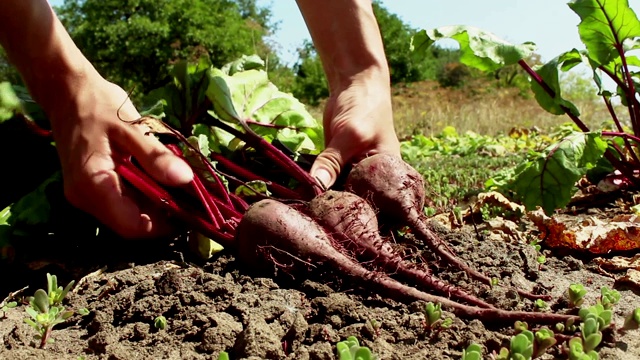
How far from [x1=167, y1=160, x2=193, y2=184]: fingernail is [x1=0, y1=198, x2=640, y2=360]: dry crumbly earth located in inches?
12.8

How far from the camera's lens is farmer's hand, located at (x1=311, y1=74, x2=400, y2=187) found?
257cm

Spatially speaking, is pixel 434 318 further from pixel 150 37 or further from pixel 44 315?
pixel 150 37

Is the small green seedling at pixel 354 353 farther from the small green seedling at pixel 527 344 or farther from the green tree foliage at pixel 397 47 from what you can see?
the green tree foliage at pixel 397 47

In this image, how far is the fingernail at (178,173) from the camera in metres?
2.27

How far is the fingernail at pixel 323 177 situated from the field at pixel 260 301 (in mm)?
382

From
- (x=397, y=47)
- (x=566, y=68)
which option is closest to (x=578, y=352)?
(x=566, y=68)

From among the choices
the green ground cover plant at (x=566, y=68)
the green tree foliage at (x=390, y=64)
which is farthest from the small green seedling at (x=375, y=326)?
the green tree foliage at (x=390, y=64)

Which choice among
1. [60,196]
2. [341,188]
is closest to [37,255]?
[60,196]

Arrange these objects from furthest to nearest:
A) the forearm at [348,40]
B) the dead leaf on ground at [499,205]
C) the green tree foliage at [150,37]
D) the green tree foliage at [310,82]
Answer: the green tree foliage at [310,82] < the green tree foliage at [150,37] < the dead leaf on ground at [499,205] < the forearm at [348,40]

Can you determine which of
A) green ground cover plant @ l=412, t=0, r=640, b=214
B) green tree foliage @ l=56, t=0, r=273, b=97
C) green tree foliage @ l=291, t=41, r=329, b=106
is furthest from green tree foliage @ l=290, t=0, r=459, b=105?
green ground cover plant @ l=412, t=0, r=640, b=214

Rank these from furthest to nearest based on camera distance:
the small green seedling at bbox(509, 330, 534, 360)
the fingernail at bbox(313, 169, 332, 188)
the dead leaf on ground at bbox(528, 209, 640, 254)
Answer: the dead leaf on ground at bbox(528, 209, 640, 254) → the fingernail at bbox(313, 169, 332, 188) → the small green seedling at bbox(509, 330, 534, 360)

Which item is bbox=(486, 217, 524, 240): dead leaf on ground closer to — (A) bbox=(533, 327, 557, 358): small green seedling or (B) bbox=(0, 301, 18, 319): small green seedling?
(A) bbox=(533, 327, 557, 358): small green seedling

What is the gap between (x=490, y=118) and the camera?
1310 centimetres

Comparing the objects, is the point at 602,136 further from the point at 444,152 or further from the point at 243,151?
the point at 444,152
